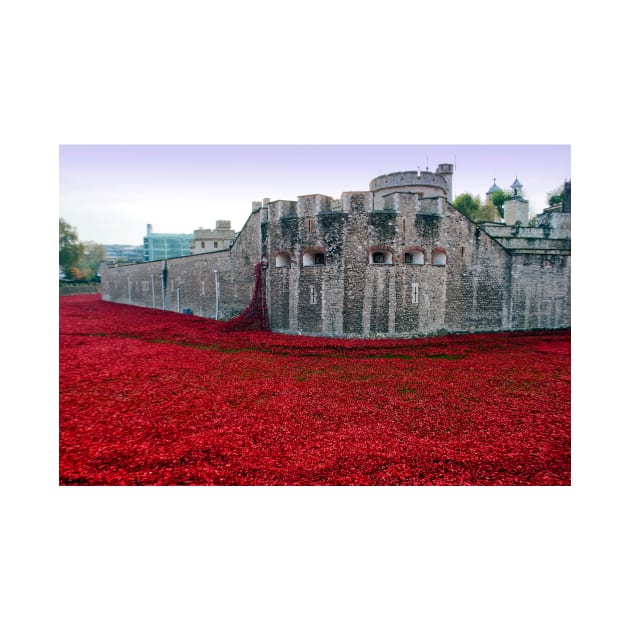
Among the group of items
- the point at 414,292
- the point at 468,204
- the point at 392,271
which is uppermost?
the point at 468,204

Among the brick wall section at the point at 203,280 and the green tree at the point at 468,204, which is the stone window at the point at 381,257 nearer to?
the brick wall section at the point at 203,280

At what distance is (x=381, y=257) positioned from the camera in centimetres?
1511

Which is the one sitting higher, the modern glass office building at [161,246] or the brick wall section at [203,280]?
the modern glass office building at [161,246]

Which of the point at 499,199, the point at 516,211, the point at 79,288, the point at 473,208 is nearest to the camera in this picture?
the point at 516,211

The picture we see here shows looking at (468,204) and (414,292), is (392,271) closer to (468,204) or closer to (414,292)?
(414,292)

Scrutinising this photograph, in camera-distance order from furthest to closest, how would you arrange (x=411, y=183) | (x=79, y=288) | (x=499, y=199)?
(x=79, y=288) → (x=499, y=199) → (x=411, y=183)

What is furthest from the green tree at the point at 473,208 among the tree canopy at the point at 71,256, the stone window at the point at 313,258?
the tree canopy at the point at 71,256

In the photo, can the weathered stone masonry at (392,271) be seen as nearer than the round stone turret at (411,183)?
Yes

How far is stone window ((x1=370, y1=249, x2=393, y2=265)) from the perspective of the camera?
14.7 m

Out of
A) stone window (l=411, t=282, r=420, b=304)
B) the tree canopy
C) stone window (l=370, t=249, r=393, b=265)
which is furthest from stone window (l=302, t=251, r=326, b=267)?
the tree canopy

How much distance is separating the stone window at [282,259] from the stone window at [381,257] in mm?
4106

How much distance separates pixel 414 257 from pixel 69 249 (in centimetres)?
4541

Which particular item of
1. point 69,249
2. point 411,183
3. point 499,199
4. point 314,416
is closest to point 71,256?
point 69,249

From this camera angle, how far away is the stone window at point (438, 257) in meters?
15.4
